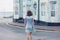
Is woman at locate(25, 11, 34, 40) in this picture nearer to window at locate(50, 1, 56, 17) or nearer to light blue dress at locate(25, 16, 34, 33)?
light blue dress at locate(25, 16, 34, 33)

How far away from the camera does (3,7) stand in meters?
55.5

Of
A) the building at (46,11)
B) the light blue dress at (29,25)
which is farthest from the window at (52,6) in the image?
the light blue dress at (29,25)

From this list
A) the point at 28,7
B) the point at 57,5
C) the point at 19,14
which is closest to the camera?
the point at 57,5

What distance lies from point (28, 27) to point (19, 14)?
2551 cm

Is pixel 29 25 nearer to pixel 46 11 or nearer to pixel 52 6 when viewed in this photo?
pixel 52 6

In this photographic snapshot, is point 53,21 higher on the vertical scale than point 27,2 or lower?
lower

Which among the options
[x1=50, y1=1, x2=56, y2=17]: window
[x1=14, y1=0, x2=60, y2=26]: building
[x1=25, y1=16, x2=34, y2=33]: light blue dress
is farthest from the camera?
[x1=50, y1=1, x2=56, y2=17]: window

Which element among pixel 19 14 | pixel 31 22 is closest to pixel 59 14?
pixel 19 14

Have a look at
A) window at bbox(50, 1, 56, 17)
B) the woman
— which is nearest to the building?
window at bbox(50, 1, 56, 17)

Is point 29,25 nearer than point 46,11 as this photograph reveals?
Yes

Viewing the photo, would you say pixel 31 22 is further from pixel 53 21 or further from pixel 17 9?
pixel 17 9

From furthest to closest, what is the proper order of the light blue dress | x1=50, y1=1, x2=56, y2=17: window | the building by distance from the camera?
x1=50, y1=1, x2=56, y2=17: window < the building < the light blue dress

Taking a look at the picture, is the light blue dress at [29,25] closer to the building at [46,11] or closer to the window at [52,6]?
the building at [46,11]

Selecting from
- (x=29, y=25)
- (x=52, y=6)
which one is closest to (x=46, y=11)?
(x=52, y=6)
